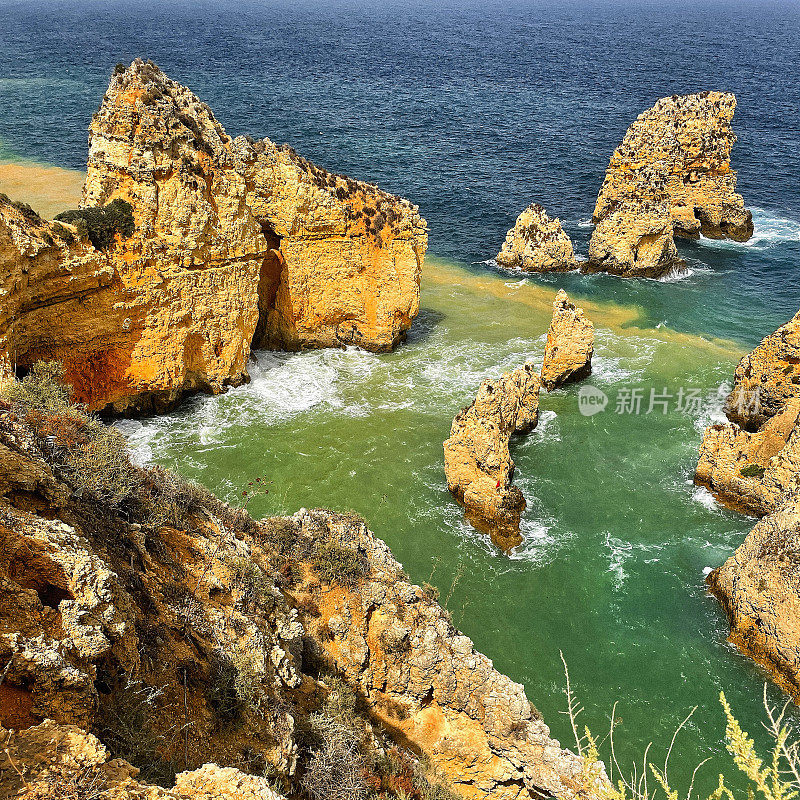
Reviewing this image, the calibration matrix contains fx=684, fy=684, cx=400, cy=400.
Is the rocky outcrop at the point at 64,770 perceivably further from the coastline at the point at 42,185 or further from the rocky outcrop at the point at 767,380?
the coastline at the point at 42,185

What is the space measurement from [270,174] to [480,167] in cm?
3525

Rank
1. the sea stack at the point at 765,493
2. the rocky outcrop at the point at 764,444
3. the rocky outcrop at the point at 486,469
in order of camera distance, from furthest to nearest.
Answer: the rocky outcrop at the point at 764,444 < the rocky outcrop at the point at 486,469 < the sea stack at the point at 765,493

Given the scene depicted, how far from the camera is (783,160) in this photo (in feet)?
197

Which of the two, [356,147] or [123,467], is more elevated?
[356,147]

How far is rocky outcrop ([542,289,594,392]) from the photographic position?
88.4 feet

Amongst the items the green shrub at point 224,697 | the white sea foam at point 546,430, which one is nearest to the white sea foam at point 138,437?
the white sea foam at point 546,430

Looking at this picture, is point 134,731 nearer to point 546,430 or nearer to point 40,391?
point 40,391

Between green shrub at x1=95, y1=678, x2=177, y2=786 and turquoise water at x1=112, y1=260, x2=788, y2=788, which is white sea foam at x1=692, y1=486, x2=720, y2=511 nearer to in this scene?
turquoise water at x1=112, y1=260, x2=788, y2=788

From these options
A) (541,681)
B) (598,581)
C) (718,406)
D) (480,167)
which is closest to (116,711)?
(541,681)

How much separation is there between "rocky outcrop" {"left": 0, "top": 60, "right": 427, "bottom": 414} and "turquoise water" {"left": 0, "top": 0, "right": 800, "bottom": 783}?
226 cm

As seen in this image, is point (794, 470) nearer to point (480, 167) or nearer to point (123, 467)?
point (123, 467)

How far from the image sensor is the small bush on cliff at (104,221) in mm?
21453

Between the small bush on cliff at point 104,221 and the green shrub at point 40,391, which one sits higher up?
the small bush on cliff at point 104,221

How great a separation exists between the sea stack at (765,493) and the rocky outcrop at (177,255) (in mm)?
14185
